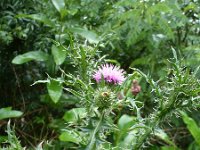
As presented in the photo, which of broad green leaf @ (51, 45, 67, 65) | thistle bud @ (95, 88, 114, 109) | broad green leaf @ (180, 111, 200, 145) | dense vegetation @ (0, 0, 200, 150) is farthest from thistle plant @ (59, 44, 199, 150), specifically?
broad green leaf @ (180, 111, 200, 145)

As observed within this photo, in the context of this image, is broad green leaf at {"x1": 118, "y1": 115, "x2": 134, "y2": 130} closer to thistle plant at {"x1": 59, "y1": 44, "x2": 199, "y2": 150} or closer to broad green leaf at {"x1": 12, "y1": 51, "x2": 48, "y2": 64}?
broad green leaf at {"x1": 12, "y1": 51, "x2": 48, "y2": 64}

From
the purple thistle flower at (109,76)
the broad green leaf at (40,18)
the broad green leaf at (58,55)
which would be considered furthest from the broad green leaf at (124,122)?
the purple thistle flower at (109,76)

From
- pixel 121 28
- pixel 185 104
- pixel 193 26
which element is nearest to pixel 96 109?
pixel 185 104

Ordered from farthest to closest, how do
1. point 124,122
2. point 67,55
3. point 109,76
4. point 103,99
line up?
point 67,55
point 124,122
point 109,76
point 103,99

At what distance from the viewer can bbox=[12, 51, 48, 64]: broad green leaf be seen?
2.18 m

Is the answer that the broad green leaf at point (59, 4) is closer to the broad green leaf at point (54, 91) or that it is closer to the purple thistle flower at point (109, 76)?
the broad green leaf at point (54, 91)

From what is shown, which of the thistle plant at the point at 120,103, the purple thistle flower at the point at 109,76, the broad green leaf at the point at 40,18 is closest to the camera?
the thistle plant at the point at 120,103

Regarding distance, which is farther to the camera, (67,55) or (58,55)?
(67,55)

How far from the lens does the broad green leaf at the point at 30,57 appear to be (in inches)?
85.7

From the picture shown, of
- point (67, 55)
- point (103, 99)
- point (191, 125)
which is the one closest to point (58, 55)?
point (67, 55)

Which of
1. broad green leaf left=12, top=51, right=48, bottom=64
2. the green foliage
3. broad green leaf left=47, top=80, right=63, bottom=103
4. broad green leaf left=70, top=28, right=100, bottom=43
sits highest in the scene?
broad green leaf left=70, top=28, right=100, bottom=43

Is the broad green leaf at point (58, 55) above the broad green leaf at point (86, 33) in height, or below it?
below

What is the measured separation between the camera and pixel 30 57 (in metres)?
2.22

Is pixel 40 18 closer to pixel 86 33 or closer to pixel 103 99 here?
pixel 86 33
